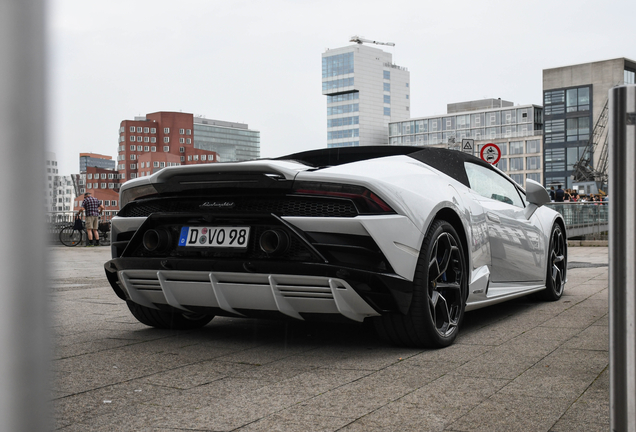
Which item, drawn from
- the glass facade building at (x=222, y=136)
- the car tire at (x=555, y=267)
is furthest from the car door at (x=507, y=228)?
the glass facade building at (x=222, y=136)

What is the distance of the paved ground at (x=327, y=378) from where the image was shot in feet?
8.00

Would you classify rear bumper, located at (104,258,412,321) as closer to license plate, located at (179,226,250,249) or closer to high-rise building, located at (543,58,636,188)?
license plate, located at (179,226,250,249)

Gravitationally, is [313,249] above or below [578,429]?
above

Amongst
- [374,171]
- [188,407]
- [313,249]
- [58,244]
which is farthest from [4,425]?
[374,171]

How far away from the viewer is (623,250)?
1194mm

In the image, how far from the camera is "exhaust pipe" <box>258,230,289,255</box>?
3498mm

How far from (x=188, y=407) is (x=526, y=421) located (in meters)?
1.25

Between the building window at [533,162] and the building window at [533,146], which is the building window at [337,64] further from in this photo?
the building window at [533,162]

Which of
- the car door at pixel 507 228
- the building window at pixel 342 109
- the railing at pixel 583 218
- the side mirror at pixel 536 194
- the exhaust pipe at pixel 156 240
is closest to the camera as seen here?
the exhaust pipe at pixel 156 240

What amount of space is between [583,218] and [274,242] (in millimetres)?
19807

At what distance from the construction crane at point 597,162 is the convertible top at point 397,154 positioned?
213 feet

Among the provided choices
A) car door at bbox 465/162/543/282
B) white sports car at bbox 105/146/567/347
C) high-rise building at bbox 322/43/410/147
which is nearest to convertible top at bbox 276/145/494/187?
white sports car at bbox 105/146/567/347

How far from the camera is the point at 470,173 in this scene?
4891 mm

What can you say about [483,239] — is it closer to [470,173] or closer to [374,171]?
[470,173]
